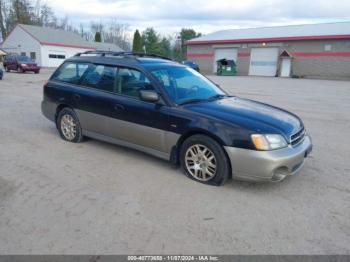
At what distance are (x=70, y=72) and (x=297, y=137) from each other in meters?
4.28

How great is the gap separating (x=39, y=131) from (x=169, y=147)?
371 centimetres

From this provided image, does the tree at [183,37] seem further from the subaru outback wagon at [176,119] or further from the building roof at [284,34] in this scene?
the subaru outback wagon at [176,119]

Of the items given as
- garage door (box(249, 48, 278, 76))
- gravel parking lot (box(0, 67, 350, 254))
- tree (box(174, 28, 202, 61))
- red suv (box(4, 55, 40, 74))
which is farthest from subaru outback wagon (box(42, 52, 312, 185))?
tree (box(174, 28, 202, 61))

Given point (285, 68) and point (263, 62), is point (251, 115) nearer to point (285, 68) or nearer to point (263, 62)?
point (285, 68)

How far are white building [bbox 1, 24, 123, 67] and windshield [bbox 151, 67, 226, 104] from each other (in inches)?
1719

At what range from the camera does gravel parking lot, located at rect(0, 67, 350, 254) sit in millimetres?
2898

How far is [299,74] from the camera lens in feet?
118

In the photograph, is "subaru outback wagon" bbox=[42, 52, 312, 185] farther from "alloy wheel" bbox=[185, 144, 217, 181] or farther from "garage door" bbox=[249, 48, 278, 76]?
"garage door" bbox=[249, 48, 278, 76]

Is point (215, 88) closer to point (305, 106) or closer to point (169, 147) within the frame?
point (169, 147)

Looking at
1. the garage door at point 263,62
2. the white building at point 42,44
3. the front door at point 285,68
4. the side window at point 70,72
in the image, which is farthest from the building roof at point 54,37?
the side window at point 70,72

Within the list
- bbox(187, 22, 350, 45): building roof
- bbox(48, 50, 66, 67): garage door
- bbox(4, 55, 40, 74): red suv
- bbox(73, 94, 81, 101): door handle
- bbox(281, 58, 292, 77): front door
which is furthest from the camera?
bbox(48, 50, 66, 67): garage door

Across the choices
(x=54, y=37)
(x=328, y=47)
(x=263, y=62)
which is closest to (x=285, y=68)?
(x=263, y=62)

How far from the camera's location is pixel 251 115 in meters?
4.21

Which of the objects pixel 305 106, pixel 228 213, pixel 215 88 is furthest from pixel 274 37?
pixel 228 213
